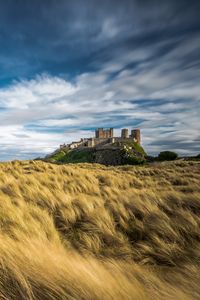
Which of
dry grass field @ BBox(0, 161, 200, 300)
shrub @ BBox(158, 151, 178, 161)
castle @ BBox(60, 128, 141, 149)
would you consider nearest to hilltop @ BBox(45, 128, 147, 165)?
castle @ BBox(60, 128, 141, 149)

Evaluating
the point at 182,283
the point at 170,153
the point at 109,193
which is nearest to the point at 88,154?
the point at 170,153

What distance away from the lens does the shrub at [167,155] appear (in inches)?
1884

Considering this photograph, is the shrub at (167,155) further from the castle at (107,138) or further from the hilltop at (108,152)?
the castle at (107,138)

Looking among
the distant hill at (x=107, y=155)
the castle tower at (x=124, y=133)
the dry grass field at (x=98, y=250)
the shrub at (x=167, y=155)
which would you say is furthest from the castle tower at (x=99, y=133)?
the dry grass field at (x=98, y=250)

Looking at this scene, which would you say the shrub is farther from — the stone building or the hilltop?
the stone building

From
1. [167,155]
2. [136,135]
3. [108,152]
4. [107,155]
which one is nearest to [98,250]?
[167,155]

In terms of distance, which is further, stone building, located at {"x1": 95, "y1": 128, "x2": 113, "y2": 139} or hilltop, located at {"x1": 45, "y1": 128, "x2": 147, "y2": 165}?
stone building, located at {"x1": 95, "y1": 128, "x2": 113, "y2": 139}

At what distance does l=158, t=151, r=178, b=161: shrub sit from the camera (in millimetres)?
47844

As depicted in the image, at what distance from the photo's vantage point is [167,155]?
1911 inches

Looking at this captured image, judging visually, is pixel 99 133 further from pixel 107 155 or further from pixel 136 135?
pixel 107 155

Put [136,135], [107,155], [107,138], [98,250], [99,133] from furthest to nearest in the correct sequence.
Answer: [99,133] < [107,138] < [136,135] < [107,155] < [98,250]

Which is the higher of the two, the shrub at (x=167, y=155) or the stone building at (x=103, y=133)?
the stone building at (x=103, y=133)

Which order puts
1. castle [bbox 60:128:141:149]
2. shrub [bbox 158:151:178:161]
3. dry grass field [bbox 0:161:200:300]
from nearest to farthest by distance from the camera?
dry grass field [bbox 0:161:200:300] → shrub [bbox 158:151:178:161] → castle [bbox 60:128:141:149]

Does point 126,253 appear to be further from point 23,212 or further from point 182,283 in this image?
point 23,212
